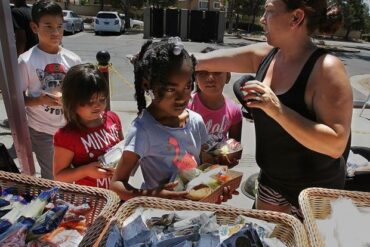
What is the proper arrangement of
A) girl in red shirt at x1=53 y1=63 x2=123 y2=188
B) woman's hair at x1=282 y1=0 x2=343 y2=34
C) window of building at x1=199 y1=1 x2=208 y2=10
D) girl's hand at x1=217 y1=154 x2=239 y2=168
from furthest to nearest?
window of building at x1=199 y1=1 x2=208 y2=10
girl in red shirt at x1=53 y1=63 x2=123 y2=188
girl's hand at x1=217 y1=154 x2=239 y2=168
woman's hair at x1=282 y1=0 x2=343 y2=34

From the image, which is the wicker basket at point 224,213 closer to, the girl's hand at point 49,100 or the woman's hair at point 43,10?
the girl's hand at point 49,100

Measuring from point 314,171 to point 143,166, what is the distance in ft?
2.79

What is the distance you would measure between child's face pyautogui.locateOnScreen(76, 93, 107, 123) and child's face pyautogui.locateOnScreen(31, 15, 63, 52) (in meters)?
0.92

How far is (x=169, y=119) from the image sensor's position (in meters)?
1.83

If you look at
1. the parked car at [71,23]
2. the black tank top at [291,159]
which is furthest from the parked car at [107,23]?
the black tank top at [291,159]

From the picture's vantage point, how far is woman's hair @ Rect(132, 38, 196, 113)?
1.68 meters

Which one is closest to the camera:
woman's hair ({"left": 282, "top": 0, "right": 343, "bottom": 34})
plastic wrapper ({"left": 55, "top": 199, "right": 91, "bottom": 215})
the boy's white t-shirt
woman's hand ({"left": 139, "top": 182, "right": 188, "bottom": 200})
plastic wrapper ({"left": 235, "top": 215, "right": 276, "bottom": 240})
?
plastic wrapper ({"left": 235, "top": 215, "right": 276, "bottom": 240})

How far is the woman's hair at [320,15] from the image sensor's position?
179 cm

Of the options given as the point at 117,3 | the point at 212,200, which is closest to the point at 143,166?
the point at 212,200

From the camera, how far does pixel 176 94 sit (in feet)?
5.62

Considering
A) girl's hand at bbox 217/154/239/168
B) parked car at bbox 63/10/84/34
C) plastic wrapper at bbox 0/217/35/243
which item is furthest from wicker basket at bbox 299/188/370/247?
parked car at bbox 63/10/84/34

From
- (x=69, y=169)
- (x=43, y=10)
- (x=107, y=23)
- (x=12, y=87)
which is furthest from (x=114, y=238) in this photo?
(x=107, y=23)

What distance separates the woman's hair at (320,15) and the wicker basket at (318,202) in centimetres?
79

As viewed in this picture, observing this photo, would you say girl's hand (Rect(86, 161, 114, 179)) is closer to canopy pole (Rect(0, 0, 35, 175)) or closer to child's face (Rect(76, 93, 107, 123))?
child's face (Rect(76, 93, 107, 123))
